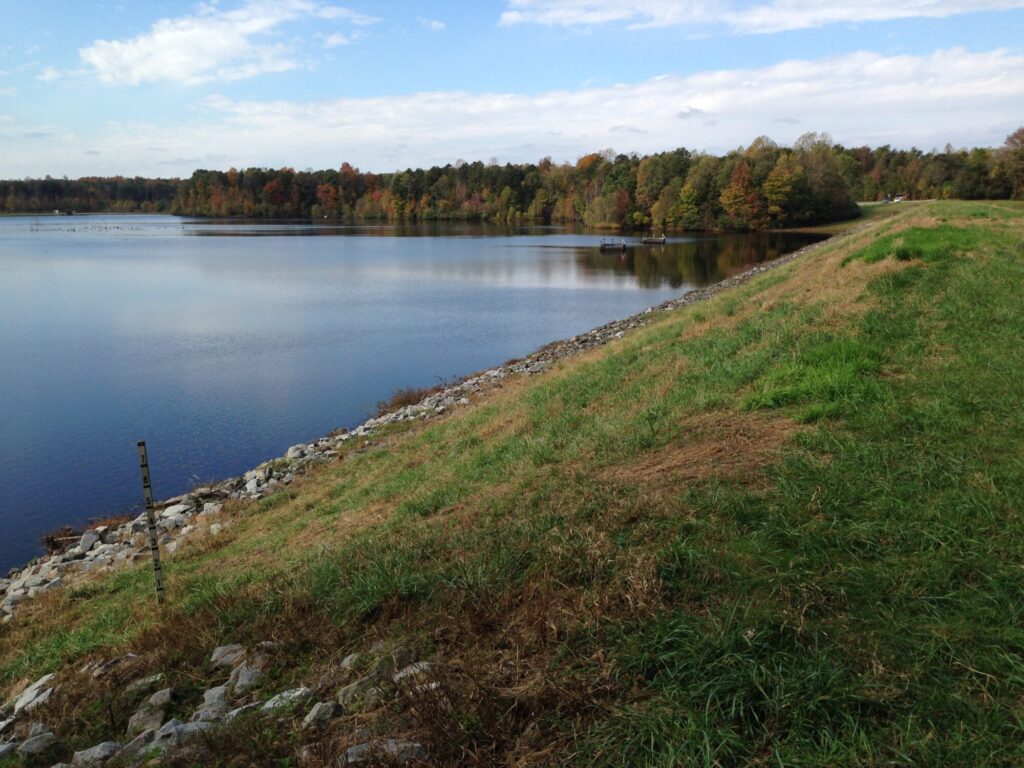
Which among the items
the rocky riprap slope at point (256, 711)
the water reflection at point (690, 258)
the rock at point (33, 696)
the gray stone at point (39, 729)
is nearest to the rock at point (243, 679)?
the rocky riprap slope at point (256, 711)

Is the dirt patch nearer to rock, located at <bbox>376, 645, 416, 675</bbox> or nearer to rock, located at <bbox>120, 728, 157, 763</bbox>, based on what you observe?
rock, located at <bbox>376, 645, 416, 675</bbox>

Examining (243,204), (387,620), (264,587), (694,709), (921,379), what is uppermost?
(243,204)

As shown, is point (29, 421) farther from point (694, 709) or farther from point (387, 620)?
point (694, 709)

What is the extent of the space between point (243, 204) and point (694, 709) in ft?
655

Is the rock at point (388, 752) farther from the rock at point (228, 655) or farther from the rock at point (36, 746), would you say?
the rock at point (36, 746)

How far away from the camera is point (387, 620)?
16.9ft

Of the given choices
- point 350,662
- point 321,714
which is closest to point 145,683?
point 350,662

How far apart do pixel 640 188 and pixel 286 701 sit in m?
128

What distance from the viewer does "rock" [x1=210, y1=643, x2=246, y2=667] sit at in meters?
5.17

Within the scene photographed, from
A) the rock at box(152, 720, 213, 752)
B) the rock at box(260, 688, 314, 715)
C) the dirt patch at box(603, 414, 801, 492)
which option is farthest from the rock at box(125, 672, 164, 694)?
the dirt patch at box(603, 414, 801, 492)

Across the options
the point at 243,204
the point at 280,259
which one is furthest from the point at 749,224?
the point at 243,204

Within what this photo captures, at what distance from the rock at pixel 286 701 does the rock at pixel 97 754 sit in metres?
0.99

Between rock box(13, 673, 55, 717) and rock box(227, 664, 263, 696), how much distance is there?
187 centimetres

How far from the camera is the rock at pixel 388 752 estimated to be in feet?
11.4
